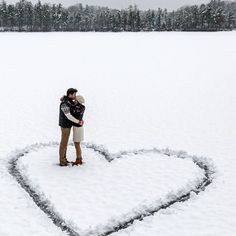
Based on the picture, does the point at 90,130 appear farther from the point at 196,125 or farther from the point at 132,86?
the point at 132,86

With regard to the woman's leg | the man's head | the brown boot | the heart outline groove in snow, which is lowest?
the heart outline groove in snow

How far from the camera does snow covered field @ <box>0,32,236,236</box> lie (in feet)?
32.7

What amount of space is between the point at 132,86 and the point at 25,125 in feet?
37.4

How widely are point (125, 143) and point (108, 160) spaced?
2.50 m

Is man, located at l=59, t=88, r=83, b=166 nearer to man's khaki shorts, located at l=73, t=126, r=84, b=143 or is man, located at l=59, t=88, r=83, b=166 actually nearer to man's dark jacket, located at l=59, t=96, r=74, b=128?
man's dark jacket, located at l=59, t=96, r=74, b=128

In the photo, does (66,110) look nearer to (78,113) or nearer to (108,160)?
(78,113)

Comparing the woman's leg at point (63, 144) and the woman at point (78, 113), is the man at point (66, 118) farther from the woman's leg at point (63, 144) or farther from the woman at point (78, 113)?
the woman at point (78, 113)

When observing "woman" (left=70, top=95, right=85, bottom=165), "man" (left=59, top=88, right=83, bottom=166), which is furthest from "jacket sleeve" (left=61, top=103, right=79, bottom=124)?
"woman" (left=70, top=95, right=85, bottom=165)

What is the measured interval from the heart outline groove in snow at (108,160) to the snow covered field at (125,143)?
0.52 ft

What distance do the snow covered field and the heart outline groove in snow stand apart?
0.16 m

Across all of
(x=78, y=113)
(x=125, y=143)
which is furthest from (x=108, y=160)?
(x=125, y=143)

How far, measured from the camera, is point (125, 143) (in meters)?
15.9

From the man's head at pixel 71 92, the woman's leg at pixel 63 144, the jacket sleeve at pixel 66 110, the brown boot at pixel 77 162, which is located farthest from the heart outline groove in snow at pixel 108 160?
the man's head at pixel 71 92

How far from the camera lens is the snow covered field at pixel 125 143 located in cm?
998
